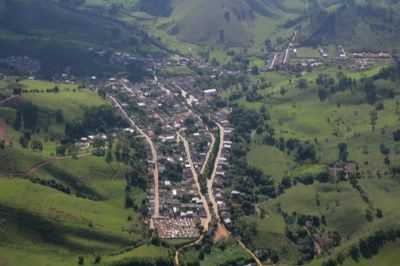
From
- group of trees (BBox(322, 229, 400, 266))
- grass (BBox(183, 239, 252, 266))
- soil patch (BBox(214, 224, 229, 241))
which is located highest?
group of trees (BBox(322, 229, 400, 266))

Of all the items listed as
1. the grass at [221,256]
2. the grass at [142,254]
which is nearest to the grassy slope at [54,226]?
the grass at [142,254]

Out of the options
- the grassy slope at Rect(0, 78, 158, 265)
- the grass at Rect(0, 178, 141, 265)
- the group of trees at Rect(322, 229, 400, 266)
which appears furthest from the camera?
the group of trees at Rect(322, 229, 400, 266)

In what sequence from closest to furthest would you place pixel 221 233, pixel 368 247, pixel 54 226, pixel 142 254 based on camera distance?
pixel 142 254 < pixel 54 226 < pixel 368 247 < pixel 221 233

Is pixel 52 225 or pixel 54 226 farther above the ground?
pixel 52 225

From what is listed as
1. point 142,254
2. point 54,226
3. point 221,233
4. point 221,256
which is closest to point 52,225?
point 54,226

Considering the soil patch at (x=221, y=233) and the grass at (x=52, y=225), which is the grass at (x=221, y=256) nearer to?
the soil patch at (x=221, y=233)

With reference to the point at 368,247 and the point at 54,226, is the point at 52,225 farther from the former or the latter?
the point at 368,247

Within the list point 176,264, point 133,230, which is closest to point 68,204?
point 133,230

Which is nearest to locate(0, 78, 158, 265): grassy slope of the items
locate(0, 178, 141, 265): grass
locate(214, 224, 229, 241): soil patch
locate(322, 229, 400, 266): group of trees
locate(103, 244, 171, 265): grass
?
locate(0, 178, 141, 265): grass

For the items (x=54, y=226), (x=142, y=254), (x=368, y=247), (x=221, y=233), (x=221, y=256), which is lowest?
(x=221, y=256)

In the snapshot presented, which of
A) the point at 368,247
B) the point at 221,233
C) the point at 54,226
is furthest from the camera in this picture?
the point at 221,233

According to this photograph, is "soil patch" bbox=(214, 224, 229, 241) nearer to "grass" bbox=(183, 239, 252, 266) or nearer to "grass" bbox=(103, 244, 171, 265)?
"grass" bbox=(183, 239, 252, 266)
